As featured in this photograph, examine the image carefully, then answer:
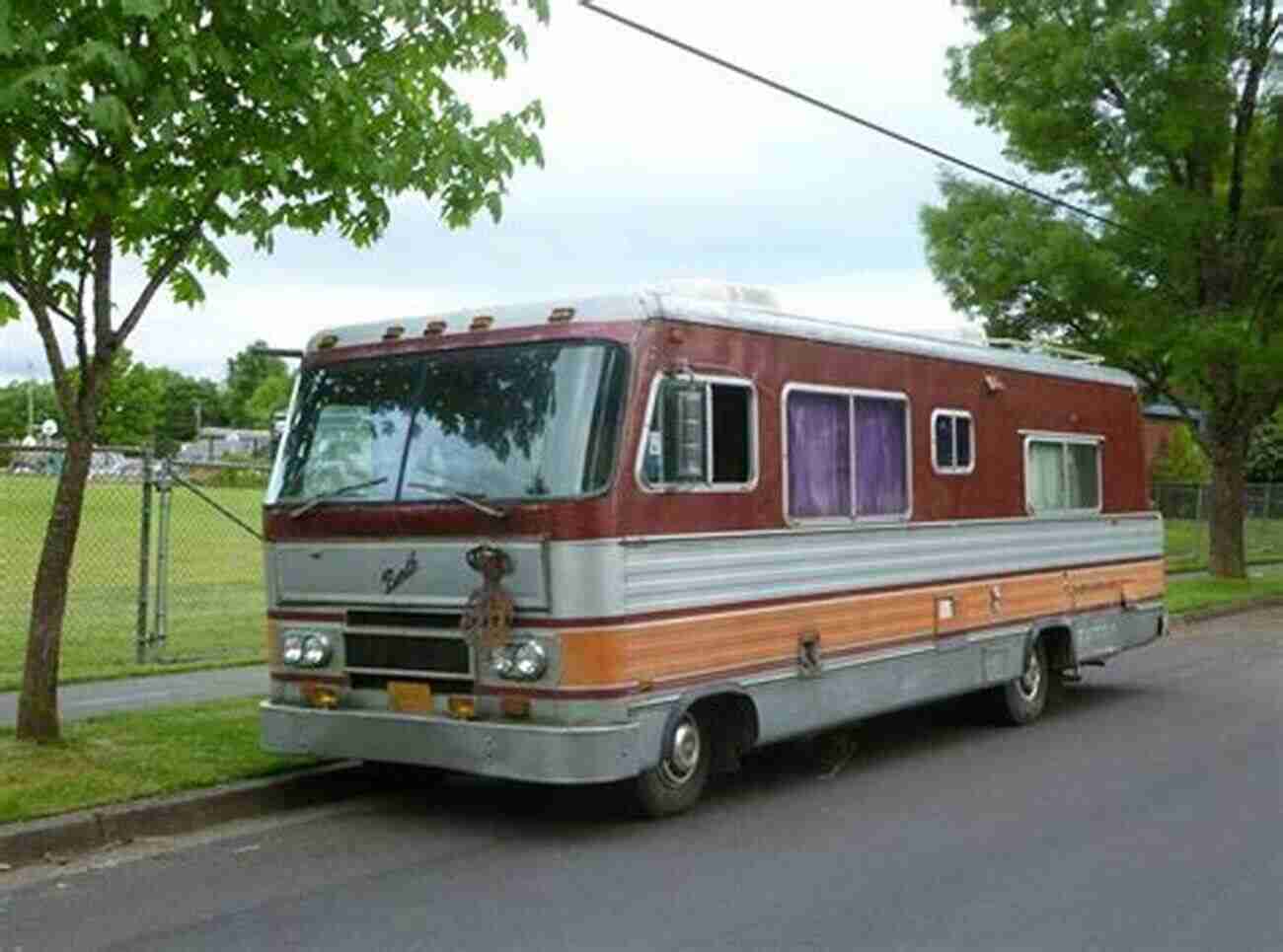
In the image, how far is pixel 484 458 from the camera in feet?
25.8

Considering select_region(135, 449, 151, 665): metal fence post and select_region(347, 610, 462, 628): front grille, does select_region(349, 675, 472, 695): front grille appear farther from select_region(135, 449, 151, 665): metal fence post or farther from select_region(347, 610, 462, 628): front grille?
select_region(135, 449, 151, 665): metal fence post

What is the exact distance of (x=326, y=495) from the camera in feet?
27.3

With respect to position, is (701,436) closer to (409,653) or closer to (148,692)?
(409,653)

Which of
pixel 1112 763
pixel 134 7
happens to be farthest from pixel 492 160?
pixel 1112 763

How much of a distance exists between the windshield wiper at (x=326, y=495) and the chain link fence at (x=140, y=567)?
2.93 meters

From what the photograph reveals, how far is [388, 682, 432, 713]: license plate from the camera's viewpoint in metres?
7.89

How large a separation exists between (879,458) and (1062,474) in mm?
3053

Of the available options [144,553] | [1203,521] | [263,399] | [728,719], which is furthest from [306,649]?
[263,399]

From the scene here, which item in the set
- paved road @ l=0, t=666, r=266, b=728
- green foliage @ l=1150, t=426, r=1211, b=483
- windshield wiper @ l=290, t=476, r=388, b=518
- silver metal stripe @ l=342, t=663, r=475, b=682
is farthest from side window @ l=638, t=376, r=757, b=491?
green foliage @ l=1150, t=426, r=1211, b=483

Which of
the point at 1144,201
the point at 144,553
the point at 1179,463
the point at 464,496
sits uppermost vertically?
the point at 1144,201

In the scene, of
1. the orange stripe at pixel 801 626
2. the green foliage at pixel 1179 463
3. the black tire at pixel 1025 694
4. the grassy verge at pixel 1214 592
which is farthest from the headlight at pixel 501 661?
the green foliage at pixel 1179 463

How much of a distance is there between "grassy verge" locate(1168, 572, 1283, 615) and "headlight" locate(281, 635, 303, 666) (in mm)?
14834

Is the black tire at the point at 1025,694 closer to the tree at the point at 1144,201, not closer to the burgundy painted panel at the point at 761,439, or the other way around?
the burgundy painted panel at the point at 761,439

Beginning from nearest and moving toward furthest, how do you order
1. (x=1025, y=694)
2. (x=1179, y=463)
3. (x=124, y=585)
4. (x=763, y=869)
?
(x=763, y=869)
(x=1025, y=694)
(x=124, y=585)
(x=1179, y=463)
